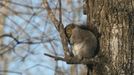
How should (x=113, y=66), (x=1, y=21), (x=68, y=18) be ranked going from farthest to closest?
1. (x=1, y=21)
2. (x=68, y=18)
3. (x=113, y=66)

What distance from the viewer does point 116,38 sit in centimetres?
278

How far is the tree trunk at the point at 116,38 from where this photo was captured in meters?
2.75

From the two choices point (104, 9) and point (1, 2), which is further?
point (1, 2)

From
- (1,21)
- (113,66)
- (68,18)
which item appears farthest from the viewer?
(1,21)

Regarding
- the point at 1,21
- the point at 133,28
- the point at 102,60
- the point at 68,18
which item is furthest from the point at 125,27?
the point at 1,21

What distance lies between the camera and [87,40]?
9.44ft

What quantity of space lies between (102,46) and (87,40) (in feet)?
0.36

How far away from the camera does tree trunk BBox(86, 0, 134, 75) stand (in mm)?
2750

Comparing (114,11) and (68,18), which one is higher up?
(114,11)

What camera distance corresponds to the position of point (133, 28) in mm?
2777

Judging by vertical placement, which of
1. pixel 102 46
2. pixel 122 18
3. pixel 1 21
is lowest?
pixel 1 21

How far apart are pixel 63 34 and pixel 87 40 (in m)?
0.17

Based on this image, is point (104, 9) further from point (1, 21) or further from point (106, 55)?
point (1, 21)

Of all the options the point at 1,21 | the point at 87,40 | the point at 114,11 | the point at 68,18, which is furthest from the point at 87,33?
the point at 1,21
